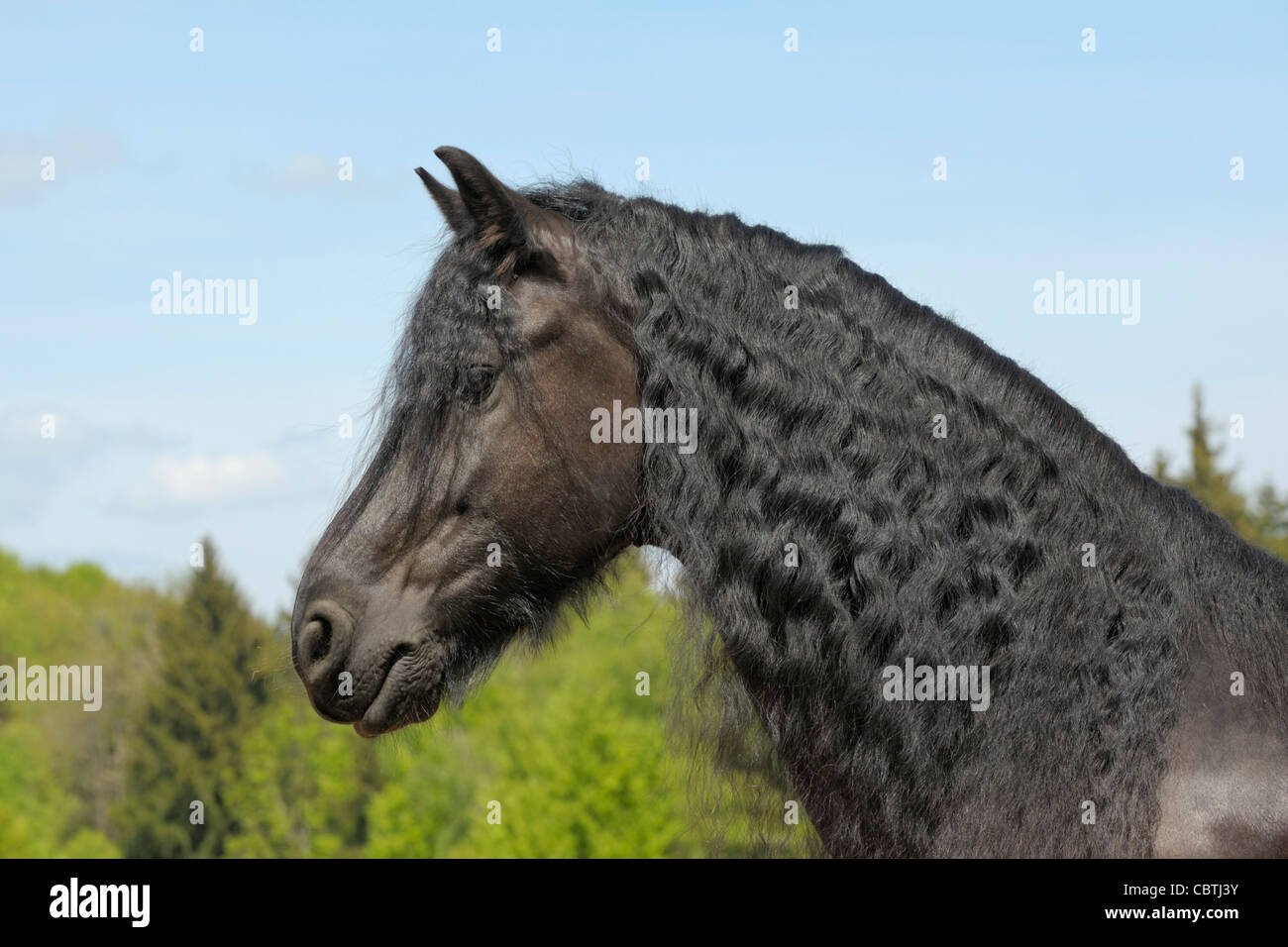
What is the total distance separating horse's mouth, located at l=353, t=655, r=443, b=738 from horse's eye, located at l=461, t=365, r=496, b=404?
91 centimetres

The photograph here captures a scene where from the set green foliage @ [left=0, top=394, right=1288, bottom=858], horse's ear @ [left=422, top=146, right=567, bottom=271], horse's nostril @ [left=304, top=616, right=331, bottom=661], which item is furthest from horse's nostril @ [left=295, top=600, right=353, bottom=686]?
green foliage @ [left=0, top=394, right=1288, bottom=858]

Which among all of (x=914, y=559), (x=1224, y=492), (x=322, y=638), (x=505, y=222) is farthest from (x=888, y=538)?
(x=1224, y=492)

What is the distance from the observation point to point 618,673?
186 ft

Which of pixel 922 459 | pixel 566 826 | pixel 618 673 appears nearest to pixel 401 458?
pixel 922 459

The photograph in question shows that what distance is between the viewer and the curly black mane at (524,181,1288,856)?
136 inches

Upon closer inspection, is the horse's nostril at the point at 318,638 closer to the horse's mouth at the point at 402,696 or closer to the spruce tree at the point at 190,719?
the horse's mouth at the point at 402,696

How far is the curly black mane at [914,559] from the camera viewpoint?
3453mm

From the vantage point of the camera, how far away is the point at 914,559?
3.55m

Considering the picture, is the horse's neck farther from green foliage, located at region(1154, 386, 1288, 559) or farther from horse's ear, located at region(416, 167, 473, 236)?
green foliage, located at region(1154, 386, 1288, 559)

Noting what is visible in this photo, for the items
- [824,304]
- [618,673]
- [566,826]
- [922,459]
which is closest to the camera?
[922,459]

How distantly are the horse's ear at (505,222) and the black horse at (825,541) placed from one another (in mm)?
11

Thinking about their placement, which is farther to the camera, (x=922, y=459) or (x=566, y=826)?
(x=566, y=826)
